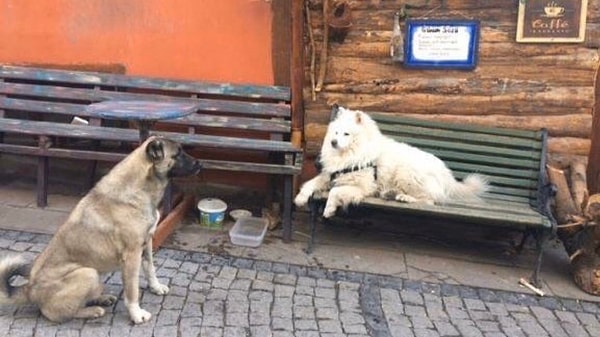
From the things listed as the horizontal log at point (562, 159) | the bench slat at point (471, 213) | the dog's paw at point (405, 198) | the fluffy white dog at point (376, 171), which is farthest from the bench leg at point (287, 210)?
the horizontal log at point (562, 159)

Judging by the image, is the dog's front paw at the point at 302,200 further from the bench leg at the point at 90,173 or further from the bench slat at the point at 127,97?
the bench leg at the point at 90,173

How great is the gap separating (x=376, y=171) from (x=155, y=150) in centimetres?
210

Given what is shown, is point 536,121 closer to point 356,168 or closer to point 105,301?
point 356,168

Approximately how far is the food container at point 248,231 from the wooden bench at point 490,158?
48cm

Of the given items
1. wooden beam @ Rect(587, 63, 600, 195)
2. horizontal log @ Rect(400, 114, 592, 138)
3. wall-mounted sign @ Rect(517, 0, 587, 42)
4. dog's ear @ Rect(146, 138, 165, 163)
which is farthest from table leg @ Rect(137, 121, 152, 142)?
wooden beam @ Rect(587, 63, 600, 195)

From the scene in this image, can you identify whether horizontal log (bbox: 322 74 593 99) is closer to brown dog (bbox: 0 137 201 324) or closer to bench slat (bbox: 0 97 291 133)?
bench slat (bbox: 0 97 291 133)

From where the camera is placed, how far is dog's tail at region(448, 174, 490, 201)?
4809 millimetres

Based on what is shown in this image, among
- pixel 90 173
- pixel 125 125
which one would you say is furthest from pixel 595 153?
pixel 90 173

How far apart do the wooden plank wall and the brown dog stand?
237 cm

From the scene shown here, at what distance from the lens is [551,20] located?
5.11 m

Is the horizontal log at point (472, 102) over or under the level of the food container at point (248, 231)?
over

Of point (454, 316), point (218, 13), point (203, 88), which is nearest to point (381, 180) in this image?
point (454, 316)

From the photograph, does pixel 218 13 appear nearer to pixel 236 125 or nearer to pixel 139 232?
pixel 236 125

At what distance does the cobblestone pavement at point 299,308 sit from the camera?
138 inches
